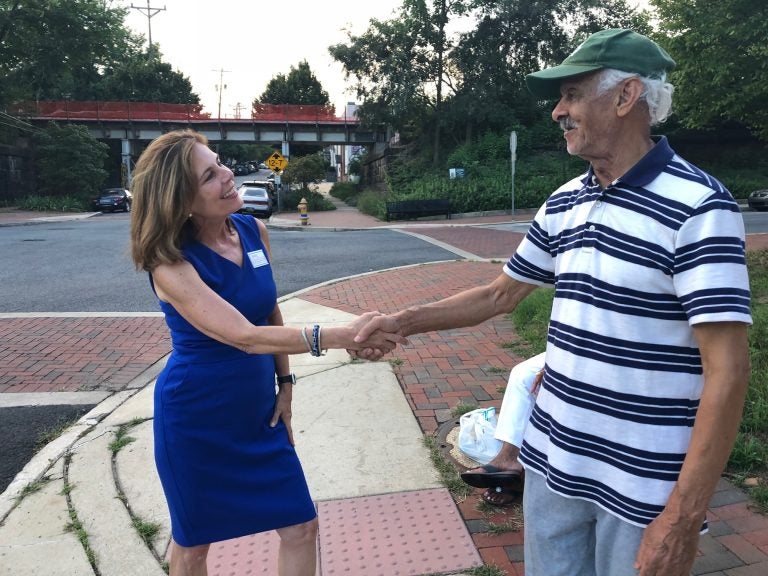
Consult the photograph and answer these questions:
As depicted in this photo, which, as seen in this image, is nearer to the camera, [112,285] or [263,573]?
[263,573]

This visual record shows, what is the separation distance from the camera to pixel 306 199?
33.5m

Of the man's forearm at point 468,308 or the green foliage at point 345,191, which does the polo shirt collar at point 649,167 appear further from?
the green foliage at point 345,191

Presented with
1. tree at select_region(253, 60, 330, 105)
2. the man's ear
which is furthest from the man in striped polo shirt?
tree at select_region(253, 60, 330, 105)

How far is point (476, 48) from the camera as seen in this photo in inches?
1243

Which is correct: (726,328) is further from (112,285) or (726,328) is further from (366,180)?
(366,180)

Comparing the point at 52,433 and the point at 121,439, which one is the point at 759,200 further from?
the point at 52,433

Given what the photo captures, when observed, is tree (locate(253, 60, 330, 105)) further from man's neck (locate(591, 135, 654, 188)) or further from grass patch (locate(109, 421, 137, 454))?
man's neck (locate(591, 135, 654, 188))

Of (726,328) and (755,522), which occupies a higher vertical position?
(726,328)

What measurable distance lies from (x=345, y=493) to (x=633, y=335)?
223 centimetres

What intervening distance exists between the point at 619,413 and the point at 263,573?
187 centimetres

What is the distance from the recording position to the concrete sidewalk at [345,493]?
280 cm

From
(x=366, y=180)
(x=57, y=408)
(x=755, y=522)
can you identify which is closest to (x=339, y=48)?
(x=366, y=180)

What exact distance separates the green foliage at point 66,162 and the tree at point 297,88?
37.6 metres

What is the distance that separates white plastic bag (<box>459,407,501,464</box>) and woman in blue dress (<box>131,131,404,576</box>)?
4.87 feet
